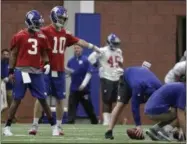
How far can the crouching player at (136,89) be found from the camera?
1192 centimetres

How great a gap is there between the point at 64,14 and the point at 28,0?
8.98m

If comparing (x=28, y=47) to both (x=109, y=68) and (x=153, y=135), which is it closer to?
(x=153, y=135)

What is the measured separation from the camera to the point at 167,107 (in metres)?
11.8

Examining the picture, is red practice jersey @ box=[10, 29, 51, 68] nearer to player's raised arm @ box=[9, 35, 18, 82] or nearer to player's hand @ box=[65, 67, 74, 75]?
player's raised arm @ box=[9, 35, 18, 82]

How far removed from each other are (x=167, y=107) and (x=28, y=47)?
7.17ft

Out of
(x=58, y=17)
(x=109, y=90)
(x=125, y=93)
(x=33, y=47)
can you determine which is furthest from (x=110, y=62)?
(x=125, y=93)

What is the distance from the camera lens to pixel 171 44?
873 inches

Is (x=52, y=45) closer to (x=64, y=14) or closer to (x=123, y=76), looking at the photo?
(x=64, y=14)

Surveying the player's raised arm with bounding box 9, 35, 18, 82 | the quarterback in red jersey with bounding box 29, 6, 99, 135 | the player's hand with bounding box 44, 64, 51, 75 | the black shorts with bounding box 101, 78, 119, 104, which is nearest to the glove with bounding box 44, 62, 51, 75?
the player's hand with bounding box 44, 64, 51, 75

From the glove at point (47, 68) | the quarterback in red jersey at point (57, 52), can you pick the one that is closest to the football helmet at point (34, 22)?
the quarterback in red jersey at point (57, 52)

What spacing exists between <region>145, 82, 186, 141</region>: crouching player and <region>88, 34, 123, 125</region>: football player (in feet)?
19.6

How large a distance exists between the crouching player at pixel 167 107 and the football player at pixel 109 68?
598 cm

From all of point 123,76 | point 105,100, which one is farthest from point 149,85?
point 105,100

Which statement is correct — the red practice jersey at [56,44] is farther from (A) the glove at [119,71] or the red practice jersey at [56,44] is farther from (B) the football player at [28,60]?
(A) the glove at [119,71]
